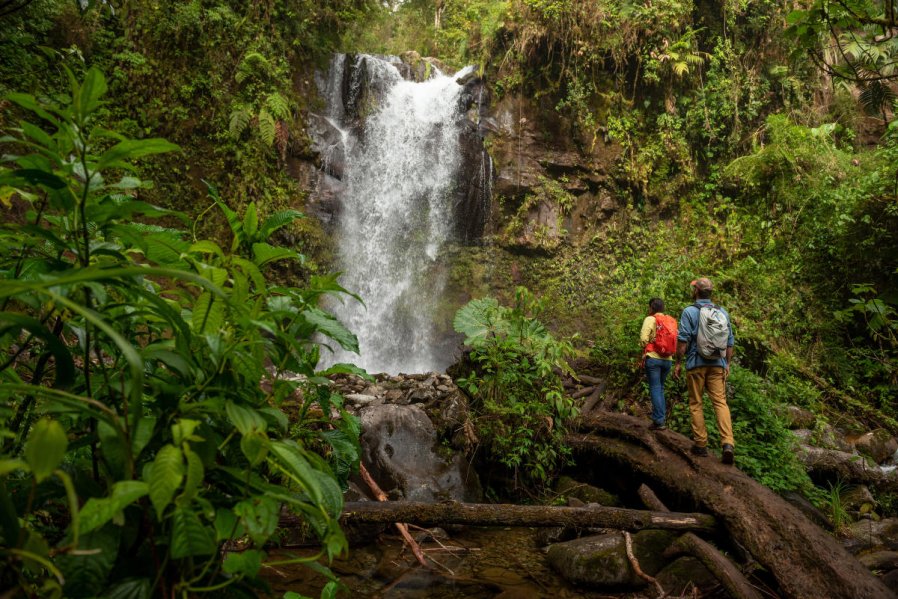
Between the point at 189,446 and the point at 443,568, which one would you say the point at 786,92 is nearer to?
the point at 443,568

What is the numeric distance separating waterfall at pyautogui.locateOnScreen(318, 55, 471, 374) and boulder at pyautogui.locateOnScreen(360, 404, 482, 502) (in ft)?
17.7

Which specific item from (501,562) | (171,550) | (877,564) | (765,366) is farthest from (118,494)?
(765,366)

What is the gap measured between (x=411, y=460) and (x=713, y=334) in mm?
3499

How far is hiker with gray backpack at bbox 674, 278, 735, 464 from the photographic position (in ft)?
16.0

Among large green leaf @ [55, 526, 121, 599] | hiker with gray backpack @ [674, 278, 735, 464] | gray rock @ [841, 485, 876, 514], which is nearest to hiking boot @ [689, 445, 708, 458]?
hiker with gray backpack @ [674, 278, 735, 464]

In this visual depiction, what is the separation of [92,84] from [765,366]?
9846 millimetres

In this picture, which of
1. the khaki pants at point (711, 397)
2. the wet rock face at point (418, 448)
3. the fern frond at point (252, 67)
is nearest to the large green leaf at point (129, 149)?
the wet rock face at point (418, 448)

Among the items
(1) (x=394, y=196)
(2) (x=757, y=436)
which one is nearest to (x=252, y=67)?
(1) (x=394, y=196)

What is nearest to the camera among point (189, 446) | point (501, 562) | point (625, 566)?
point (189, 446)

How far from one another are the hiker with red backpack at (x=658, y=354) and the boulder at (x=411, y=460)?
224 centimetres

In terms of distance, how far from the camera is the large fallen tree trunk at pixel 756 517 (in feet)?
10.2

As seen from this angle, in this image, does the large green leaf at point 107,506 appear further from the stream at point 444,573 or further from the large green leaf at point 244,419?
the stream at point 444,573

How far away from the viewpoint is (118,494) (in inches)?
34.2

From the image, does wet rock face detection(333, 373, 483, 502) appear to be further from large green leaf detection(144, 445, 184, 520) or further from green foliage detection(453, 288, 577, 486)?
large green leaf detection(144, 445, 184, 520)
